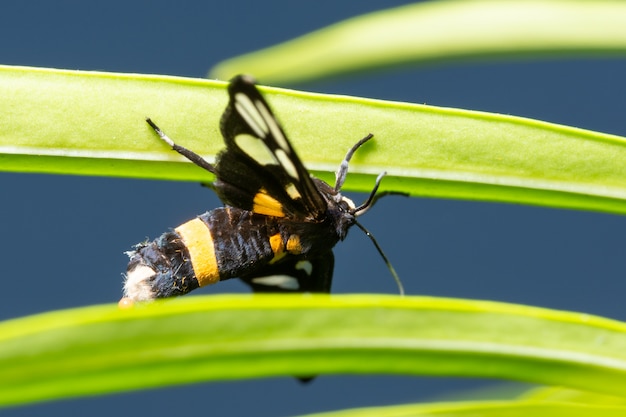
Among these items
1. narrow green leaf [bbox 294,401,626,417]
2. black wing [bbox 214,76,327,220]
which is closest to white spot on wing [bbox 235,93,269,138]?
black wing [bbox 214,76,327,220]

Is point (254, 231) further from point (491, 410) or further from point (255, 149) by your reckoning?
point (491, 410)

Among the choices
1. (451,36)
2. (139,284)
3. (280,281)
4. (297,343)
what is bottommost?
(297,343)

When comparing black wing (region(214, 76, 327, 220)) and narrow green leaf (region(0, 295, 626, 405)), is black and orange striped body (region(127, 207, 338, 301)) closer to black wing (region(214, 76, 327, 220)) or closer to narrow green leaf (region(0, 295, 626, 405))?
black wing (region(214, 76, 327, 220))

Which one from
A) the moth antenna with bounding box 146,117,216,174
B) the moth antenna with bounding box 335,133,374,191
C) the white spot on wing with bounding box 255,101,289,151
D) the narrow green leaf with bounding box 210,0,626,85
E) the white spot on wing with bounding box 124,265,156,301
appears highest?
the narrow green leaf with bounding box 210,0,626,85

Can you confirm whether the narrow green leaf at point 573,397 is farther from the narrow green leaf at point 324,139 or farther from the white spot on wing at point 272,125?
the white spot on wing at point 272,125

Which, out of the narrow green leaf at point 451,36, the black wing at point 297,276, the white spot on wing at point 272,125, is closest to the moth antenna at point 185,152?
the white spot on wing at point 272,125

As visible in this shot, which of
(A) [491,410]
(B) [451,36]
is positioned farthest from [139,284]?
(B) [451,36]

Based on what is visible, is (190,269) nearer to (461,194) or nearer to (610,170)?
(461,194)
